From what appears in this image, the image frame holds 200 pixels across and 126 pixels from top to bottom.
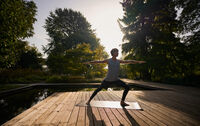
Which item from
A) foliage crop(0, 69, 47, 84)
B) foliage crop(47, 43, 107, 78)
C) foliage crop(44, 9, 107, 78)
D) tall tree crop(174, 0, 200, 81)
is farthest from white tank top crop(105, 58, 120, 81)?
foliage crop(44, 9, 107, 78)

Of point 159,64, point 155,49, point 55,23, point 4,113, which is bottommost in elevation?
point 4,113

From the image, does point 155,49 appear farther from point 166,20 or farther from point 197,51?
point 197,51

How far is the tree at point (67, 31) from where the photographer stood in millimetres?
24734

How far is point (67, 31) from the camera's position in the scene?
27000 millimetres

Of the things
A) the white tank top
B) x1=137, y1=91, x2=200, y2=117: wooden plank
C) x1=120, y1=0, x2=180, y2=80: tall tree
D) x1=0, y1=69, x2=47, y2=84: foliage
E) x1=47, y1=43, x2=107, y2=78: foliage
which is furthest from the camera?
x1=47, y1=43, x2=107, y2=78: foliage

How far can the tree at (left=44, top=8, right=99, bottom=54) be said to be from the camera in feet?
81.1

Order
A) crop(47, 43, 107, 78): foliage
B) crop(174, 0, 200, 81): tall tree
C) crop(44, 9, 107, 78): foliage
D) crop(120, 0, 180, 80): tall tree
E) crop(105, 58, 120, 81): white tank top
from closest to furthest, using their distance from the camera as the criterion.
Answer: crop(105, 58, 120, 81): white tank top
crop(174, 0, 200, 81): tall tree
crop(120, 0, 180, 80): tall tree
crop(47, 43, 107, 78): foliage
crop(44, 9, 107, 78): foliage

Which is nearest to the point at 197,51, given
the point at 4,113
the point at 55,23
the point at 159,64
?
the point at 159,64

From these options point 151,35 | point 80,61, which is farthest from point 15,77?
point 151,35

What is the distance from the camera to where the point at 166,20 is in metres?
12.1

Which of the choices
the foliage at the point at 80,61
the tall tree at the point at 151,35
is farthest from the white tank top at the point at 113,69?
the tall tree at the point at 151,35

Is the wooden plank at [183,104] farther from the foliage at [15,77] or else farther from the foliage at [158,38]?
the foliage at [15,77]

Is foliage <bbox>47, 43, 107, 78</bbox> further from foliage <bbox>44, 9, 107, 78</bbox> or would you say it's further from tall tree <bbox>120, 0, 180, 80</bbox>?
foliage <bbox>44, 9, 107, 78</bbox>

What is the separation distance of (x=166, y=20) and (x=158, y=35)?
2.27 metres
